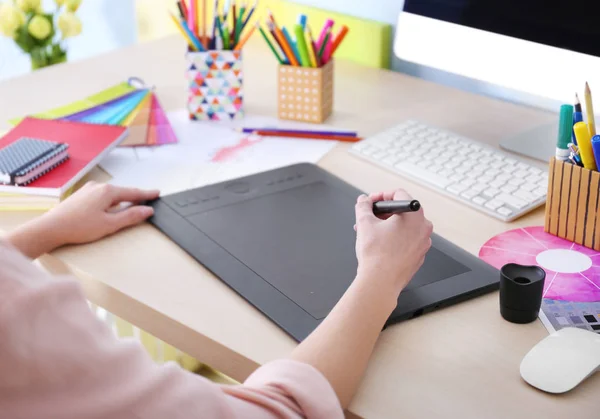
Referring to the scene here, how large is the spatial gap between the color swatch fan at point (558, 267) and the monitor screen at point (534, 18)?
0.88 ft

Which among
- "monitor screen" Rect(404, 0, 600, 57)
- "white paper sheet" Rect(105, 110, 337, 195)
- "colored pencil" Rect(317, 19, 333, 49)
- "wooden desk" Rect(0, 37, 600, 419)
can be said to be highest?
"monitor screen" Rect(404, 0, 600, 57)

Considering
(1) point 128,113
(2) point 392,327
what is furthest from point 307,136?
(2) point 392,327

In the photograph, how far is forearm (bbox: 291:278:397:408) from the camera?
68 centimetres

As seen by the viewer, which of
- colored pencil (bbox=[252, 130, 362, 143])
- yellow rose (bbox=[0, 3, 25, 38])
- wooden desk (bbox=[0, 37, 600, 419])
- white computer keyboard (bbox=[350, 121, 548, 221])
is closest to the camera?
wooden desk (bbox=[0, 37, 600, 419])

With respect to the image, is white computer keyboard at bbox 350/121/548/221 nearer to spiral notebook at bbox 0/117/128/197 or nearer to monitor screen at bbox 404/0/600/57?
monitor screen at bbox 404/0/600/57

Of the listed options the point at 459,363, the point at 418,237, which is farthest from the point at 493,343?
the point at 418,237

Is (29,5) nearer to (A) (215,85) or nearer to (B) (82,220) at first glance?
(A) (215,85)

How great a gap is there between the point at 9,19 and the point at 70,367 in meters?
1.48

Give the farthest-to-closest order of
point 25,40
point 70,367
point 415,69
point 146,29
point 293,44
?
point 146,29 < point 25,40 < point 415,69 < point 293,44 < point 70,367

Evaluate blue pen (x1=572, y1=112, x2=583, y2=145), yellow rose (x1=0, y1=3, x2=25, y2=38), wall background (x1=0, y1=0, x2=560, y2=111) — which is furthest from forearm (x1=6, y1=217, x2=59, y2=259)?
yellow rose (x1=0, y1=3, x2=25, y2=38)

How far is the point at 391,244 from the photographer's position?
2.70ft

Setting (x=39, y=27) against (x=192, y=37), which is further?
(x=39, y=27)

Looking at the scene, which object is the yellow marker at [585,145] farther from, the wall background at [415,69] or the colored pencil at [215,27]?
the colored pencil at [215,27]

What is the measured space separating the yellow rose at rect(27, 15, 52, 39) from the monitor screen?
105 cm
